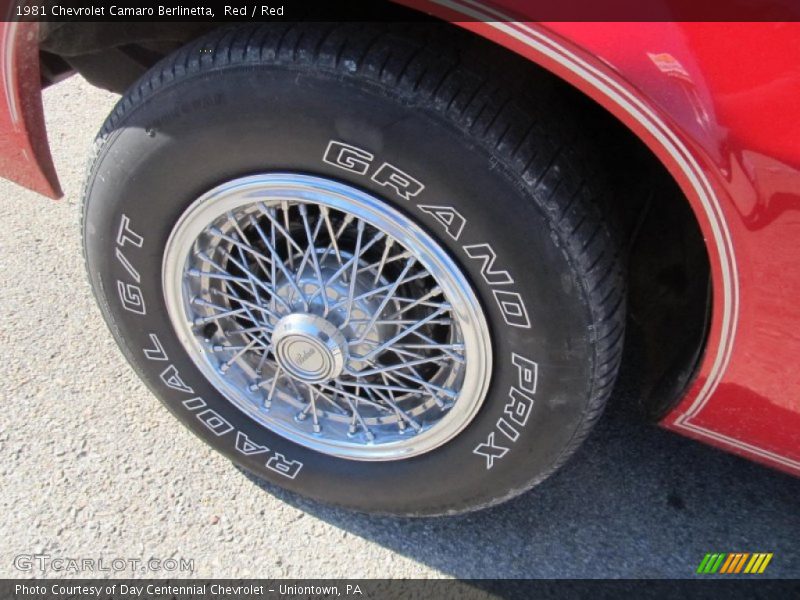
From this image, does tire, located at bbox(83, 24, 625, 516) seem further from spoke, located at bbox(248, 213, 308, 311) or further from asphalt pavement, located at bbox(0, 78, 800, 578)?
asphalt pavement, located at bbox(0, 78, 800, 578)

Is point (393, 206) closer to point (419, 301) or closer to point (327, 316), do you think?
point (419, 301)

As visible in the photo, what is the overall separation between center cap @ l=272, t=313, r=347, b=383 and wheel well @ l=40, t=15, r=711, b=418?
60 centimetres

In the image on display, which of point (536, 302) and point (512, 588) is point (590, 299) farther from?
point (512, 588)

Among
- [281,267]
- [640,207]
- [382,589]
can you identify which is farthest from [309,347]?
[640,207]

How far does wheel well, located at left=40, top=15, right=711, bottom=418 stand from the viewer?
144cm

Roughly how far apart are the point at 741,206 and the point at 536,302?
0.38 metres

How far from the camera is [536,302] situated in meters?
1.39

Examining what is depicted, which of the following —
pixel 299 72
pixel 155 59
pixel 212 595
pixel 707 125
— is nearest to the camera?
pixel 707 125

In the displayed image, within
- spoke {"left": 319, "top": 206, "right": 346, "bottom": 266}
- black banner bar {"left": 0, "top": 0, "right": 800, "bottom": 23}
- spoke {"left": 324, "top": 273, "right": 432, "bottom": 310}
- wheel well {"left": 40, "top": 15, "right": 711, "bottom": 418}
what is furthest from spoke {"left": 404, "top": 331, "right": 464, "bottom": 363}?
black banner bar {"left": 0, "top": 0, "right": 800, "bottom": 23}

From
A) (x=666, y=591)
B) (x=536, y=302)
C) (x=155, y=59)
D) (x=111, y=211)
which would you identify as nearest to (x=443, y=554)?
(x=666, y=591)

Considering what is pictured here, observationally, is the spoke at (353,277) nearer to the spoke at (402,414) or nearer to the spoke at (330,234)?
the spoke at (330,234)

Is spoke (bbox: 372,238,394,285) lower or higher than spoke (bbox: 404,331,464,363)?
higher

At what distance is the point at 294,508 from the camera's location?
193 cm

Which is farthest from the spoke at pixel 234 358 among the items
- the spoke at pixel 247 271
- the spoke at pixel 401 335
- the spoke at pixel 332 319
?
the spoke at pixel 401 335
